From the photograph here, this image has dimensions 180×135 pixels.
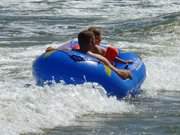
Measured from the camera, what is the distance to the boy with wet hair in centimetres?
821

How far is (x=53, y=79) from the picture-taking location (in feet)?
26.7

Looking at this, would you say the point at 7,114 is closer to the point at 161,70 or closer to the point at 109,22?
the point at 161,70

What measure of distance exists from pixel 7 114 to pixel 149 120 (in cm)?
147

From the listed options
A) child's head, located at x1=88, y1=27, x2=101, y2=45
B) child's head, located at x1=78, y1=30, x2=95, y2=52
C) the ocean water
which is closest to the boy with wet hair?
child's head, located at x1=78, y1=30, x2=95, y2=52

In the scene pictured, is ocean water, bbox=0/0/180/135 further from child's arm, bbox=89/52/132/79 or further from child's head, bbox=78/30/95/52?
child's head, bbox=78/30/95/52

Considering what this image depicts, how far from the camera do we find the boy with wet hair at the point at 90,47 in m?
8.21

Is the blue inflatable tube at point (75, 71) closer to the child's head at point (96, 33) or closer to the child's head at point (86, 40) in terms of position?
the child's head at point (86, 40)

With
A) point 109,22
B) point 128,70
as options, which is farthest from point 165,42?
point 128,70

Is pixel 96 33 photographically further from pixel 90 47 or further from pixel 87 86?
pixel 87 86

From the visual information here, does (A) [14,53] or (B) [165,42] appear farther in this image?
(B) [165,42]

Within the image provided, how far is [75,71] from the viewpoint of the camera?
808 centimetres

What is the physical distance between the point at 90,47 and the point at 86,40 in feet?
0.71

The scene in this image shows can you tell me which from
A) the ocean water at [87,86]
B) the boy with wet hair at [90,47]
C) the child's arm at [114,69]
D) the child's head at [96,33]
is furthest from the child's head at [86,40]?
the ocean water at [87,86]

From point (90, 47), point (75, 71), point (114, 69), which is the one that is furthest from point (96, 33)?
point (75, 71)
